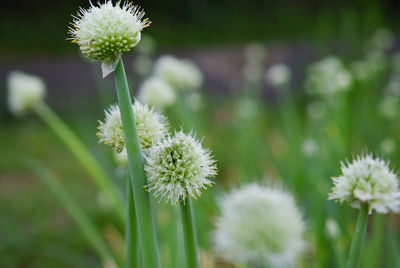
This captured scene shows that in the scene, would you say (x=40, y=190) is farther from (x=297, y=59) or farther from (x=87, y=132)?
(x=297, y=59)

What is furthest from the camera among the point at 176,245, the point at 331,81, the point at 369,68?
the point at 369,68

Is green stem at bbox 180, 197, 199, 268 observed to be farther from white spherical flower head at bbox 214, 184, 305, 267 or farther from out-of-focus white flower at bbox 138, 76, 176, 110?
out-of-focus white flower at bbox 138, 76, 176, 110

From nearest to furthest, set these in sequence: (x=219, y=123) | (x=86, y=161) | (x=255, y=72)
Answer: (x=86, y=161) → (x=255, y=72) → (x=219, y=123)

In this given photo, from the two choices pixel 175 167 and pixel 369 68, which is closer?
pixel 175 167

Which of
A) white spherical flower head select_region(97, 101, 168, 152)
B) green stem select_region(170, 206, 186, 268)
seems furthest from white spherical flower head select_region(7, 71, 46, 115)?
white spherical flower head select_region(97, 101, 168, 152)

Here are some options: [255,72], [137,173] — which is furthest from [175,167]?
[255,72]

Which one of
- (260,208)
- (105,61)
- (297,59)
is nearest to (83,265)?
(260,208)

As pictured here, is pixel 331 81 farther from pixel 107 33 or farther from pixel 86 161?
pixel 107 33
